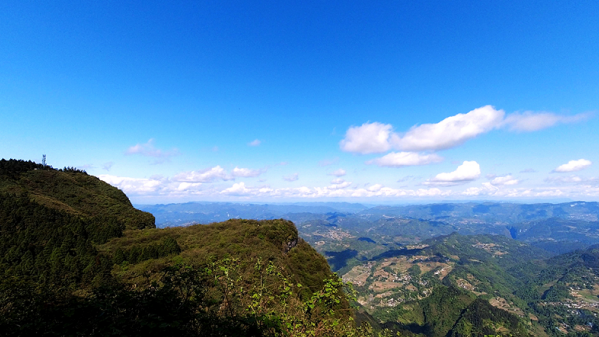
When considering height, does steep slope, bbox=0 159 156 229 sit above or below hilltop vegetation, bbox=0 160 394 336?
above

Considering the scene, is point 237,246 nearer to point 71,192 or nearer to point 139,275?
point 139,275

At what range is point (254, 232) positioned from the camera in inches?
1610

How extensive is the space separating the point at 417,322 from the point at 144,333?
790 ft

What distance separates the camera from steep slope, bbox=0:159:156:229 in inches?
1876

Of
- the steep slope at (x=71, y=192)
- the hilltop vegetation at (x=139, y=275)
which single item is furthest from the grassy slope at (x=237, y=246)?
the steep slope at (x=71, y=192)

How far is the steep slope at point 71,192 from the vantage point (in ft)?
156

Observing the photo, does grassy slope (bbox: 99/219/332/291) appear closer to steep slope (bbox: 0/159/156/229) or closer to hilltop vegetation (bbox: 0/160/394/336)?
hilltop vegetation (bbox: 0/160/394/336)

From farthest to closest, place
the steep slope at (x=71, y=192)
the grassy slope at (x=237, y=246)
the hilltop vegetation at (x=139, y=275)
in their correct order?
the steep slope at (x=71, y=192) → the grassy slope at (x=237, y=246) → the hilltop vegetation at (x=139, y=275)

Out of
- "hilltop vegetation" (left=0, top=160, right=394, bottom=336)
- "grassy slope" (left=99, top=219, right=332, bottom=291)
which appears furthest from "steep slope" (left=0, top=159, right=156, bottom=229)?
"grassy slope" (left=99, top=219, right=332, bottom=291)

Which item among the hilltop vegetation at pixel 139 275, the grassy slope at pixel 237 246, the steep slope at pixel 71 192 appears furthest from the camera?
the steep slope at pixel 71 192

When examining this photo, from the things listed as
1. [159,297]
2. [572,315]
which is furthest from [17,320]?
[572,315]

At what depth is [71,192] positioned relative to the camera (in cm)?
5322

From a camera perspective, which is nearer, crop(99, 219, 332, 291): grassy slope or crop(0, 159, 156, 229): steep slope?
crop(99, 219, 332, 291): grassy slope

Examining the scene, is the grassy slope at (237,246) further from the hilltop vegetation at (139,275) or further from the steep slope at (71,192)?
the steep slope at (71,192)
